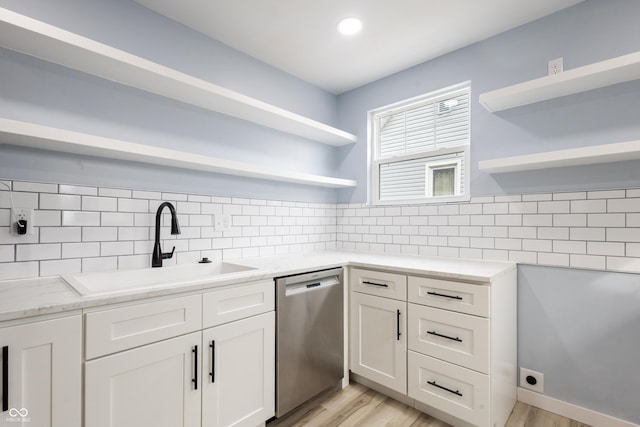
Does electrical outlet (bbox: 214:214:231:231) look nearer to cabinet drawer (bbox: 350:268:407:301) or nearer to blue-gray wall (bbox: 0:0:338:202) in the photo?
blue-gray wall (bbox: 0:0:338:202)

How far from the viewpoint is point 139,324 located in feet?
4.14

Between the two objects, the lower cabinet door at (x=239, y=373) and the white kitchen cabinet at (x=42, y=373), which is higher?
the white kitchen cabinet at (x=42, y=373)

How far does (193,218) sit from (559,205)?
2.43m

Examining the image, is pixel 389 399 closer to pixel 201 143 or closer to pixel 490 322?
pixel 490 322

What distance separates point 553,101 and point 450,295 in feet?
4.74

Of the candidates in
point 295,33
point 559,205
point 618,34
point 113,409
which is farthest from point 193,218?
point 618,34

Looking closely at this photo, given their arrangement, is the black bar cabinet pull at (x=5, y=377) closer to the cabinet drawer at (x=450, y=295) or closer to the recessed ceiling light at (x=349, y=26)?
the cabinet drawer at (x=450, y=295)

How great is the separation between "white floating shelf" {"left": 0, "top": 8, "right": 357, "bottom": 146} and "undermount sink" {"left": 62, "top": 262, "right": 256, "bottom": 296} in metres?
1.11

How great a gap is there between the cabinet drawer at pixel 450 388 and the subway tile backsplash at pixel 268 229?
0.87 m

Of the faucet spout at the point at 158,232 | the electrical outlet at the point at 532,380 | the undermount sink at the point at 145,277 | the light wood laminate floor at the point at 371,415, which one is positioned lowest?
the light wood laminate floor at the point at 371,415

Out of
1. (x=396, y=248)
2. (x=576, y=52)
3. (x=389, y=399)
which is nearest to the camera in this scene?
(x=576, y=52)

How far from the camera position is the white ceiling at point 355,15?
1.89m

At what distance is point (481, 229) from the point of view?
2215 millimetres

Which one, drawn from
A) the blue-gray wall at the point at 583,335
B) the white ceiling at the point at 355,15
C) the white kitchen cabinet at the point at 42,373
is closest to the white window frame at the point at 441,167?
the blue-gray wall at the point at 583,335
